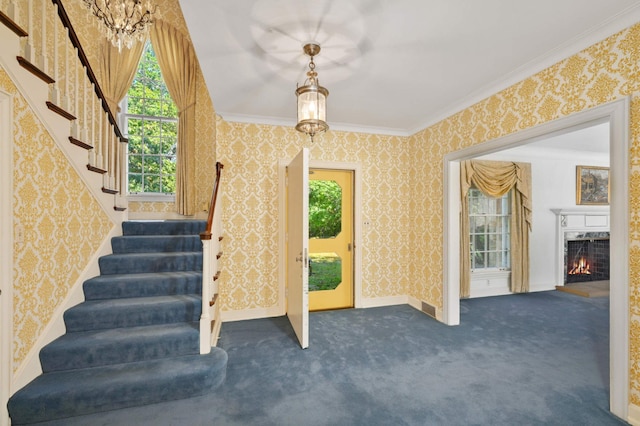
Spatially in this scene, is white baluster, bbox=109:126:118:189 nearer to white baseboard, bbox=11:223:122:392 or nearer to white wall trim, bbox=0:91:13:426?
white baseboard, bbox=11:223:122:392

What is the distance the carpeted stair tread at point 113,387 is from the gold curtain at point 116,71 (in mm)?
3373

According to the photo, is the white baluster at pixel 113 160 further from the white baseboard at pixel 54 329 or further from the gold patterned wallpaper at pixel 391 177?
the gold patterned wallpaper at pixel 391 177

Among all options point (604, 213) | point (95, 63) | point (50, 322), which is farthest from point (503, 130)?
point (95, 63)

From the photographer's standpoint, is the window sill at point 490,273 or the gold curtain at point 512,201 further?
the window sill at point 490,273

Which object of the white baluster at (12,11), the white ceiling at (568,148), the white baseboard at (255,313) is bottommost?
the white baseboard at (255,313)

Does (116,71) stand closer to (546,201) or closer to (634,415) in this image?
(634,415)

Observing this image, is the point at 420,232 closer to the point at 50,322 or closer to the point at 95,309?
the point at 95,309

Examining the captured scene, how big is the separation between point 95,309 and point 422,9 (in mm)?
3299

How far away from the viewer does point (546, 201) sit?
5105 mm

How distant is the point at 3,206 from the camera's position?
168cm

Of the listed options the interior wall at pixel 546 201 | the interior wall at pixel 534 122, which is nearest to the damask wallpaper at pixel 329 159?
the interior wall at pixel 534 122

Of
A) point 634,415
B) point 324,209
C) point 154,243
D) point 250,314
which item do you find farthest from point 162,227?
point 634,415

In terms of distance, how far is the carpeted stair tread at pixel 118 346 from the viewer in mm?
2004

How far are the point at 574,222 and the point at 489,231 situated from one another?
1817mm
